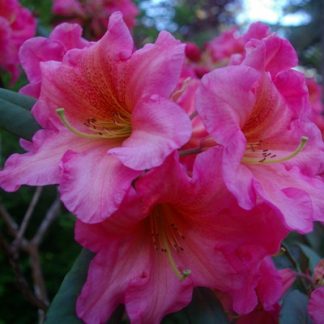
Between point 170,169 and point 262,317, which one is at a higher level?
point 170,169

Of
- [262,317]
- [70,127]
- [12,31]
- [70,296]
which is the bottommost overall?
[262,317]

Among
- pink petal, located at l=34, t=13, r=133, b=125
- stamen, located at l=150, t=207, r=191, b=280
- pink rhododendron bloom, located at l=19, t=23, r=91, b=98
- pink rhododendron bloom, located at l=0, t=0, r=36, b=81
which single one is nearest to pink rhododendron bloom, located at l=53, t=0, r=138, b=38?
pink rhododendron bloom, located at l=0, t=0, r=36, b=81

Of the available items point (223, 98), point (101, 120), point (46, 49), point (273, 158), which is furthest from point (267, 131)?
point (46, 49)

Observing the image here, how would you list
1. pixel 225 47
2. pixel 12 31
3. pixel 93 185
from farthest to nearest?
pixel 225 47 < pixel 12 31 < pixel 93 185

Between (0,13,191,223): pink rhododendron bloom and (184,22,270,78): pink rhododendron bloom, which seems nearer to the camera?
(0,13,191,223): pink rhododendron bloom

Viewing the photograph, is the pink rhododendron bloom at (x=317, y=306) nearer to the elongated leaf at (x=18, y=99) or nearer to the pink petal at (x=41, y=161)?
the pink petal at (x=41, y=161)

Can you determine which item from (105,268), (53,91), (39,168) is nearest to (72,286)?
(105,268)

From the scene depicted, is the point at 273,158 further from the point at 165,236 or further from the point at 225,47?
the point at 225,47

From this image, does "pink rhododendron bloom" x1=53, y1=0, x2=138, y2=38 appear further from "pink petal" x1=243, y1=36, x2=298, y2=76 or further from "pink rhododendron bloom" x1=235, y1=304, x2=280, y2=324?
"pink rhododendron bloom" x1=235, y1=304, x2=280, y2=324
